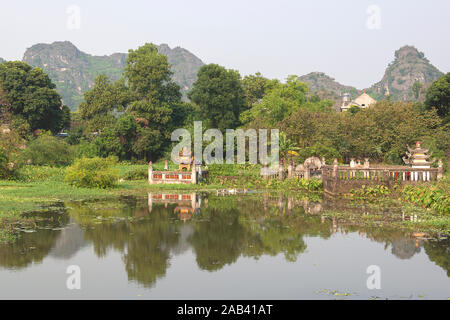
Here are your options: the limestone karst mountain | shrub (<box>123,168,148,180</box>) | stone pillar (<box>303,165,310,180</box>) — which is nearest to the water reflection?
stone pillar (<box>303,165,310,180</box>)

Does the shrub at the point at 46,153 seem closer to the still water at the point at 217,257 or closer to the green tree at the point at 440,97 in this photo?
the still water at the point at 217,257

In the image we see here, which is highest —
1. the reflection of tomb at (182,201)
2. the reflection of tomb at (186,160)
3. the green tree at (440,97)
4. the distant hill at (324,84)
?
the distant hill at (324,84)

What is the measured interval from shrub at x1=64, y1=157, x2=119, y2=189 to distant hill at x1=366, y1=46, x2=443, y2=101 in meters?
121

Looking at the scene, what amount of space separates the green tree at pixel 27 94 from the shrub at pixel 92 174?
2155 cm

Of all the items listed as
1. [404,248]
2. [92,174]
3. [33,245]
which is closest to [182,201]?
[92,174]

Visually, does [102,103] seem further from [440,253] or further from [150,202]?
[440,253]

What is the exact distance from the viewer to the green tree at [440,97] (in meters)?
42.6

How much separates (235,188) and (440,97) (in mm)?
22373

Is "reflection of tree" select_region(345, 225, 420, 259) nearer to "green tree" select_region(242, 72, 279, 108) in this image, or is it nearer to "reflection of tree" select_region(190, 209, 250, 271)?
"reflection of tree" select_region(190, 209, 250, 271)

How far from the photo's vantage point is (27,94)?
4894 centimetres

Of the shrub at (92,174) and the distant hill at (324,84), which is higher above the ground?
the distant hill at (324,84)

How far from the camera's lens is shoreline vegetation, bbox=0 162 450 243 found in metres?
17.9

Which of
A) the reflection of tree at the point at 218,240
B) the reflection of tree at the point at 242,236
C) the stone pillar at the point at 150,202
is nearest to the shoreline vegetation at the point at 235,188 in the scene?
the stone pillar at the point at 150,202

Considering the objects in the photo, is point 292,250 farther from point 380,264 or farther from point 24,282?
point 24,282
